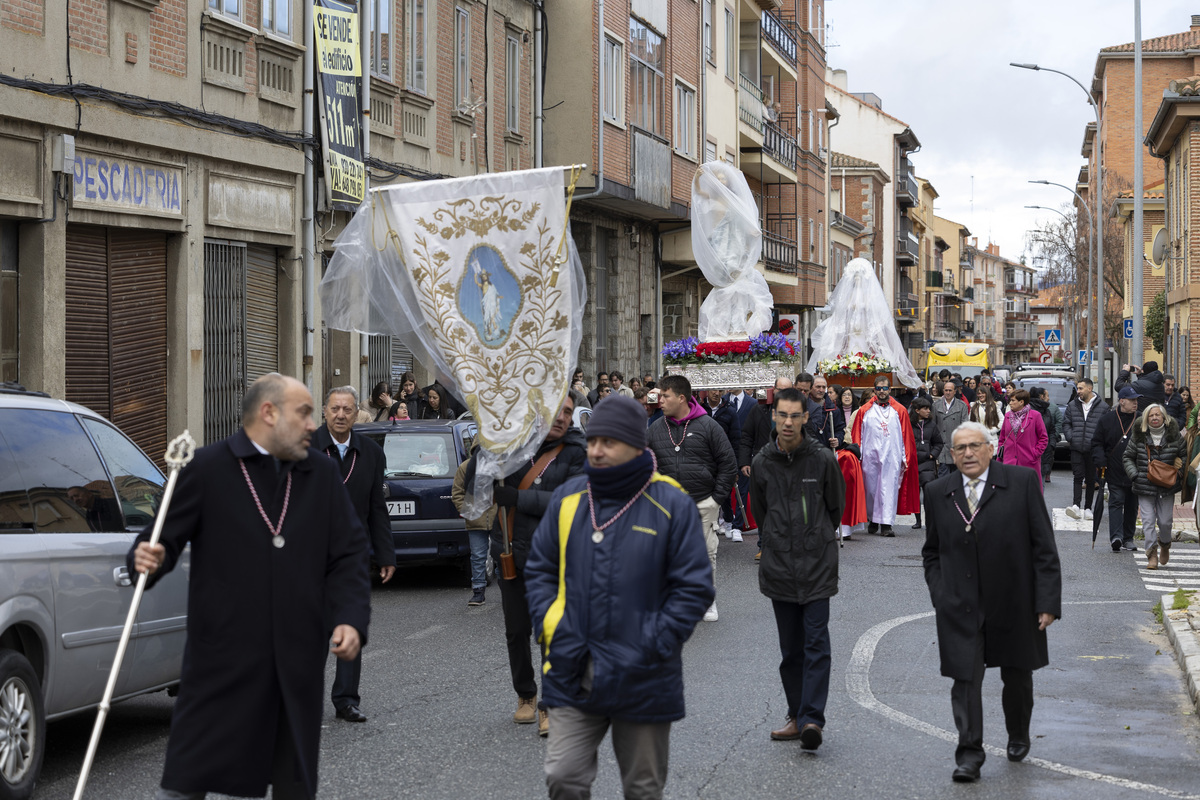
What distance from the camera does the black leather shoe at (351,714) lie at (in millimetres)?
8250

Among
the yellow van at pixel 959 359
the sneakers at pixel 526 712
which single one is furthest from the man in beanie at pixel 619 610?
the yellow van at pixel 959 359

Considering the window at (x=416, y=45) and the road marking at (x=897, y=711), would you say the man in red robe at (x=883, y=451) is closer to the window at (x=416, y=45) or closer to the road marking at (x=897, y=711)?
the road marking at (x=897, y=711)

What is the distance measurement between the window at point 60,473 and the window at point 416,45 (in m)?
15.5

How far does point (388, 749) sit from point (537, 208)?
3.07 meters

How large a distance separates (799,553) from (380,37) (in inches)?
600

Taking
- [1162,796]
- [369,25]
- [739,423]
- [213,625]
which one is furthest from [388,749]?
[369,25]

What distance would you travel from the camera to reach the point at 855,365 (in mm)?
23672

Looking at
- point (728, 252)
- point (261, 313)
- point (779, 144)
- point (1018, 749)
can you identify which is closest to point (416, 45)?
point (261, 313)

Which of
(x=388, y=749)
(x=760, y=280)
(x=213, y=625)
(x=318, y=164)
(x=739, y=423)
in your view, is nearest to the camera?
(x=213, y=625)

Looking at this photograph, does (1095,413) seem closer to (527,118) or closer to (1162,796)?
(527,118)

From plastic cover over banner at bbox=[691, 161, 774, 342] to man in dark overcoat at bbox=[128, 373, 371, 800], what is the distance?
12.6 m

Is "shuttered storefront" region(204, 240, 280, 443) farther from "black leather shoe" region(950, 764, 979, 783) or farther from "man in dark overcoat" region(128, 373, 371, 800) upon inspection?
"man in dark overcoat" region(128, 373, 371, 800)

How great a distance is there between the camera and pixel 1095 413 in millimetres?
20281

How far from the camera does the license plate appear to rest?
45.7 feet
